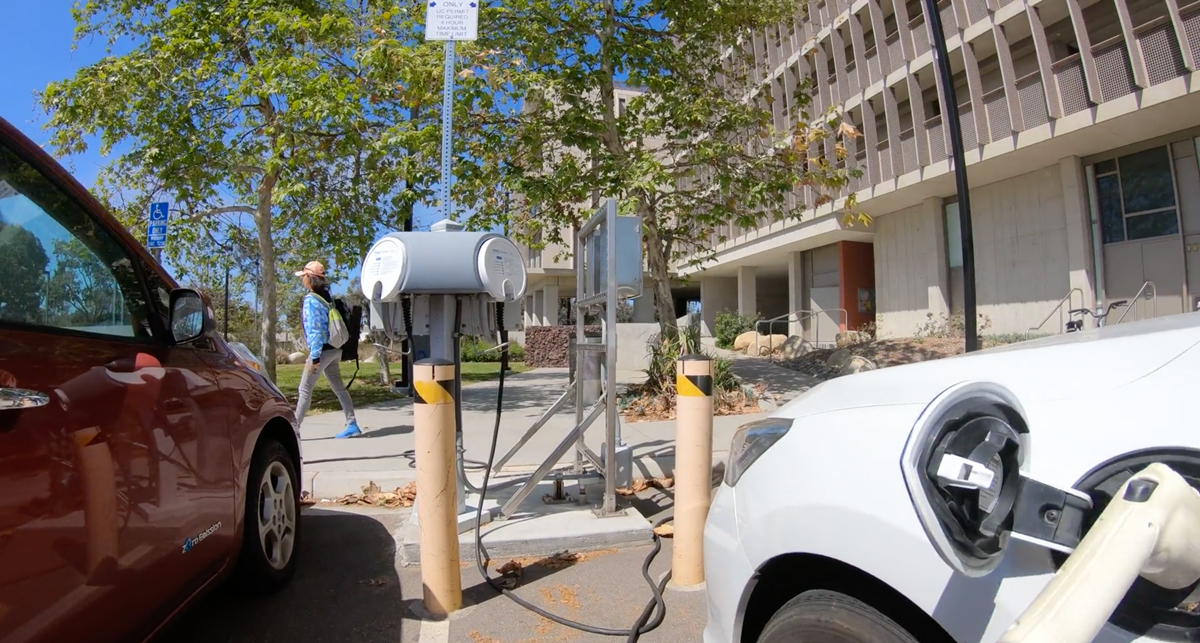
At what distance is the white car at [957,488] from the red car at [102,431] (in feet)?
5.92

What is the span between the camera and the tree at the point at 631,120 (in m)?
8.66

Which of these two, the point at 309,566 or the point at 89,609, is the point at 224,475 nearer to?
the point at 89,609

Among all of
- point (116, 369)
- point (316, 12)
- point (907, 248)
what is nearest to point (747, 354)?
point (907, 248)

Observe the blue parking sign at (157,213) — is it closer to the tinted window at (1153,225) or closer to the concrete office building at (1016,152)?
the concrete office building at (1016,152)

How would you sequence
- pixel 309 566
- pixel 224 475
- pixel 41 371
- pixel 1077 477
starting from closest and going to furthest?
pixel 1077 477 → pixel 41 371 → pixel 224 475 → pixel 309 566

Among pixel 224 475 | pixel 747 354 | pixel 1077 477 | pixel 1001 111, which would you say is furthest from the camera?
pixel 747 354

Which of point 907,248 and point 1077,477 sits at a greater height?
point 907,248

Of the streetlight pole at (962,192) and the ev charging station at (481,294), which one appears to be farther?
the streetlight pole at (962,192)

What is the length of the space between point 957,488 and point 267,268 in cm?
1213

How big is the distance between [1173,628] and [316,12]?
38.9ft

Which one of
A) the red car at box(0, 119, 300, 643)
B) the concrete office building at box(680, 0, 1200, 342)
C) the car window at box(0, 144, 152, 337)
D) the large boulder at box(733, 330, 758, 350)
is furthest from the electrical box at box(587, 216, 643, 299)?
the large boulder at box(733, 330, 758, 350)

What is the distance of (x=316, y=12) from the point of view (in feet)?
33.9

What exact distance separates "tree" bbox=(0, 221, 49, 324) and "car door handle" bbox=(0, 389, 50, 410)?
0.92ft

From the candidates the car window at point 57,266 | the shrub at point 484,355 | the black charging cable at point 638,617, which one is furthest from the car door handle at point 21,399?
the shrub at point 484,355
